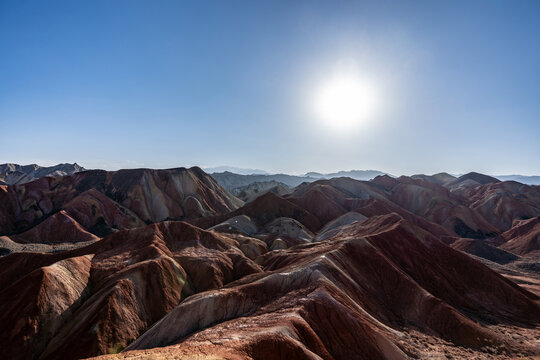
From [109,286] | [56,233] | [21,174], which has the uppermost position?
[21,174]

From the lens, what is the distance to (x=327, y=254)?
3628cm

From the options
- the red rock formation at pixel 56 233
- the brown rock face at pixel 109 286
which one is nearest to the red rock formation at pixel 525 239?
the brown rock face at pixel 109 286

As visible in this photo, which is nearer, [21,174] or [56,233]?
[56,233]

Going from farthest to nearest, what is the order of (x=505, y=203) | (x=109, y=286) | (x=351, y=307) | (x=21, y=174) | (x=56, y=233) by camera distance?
(x=21, y=174) → (x=505, y=203) → (x=56, y=233) → (x=109, y=286) → (x=351, y=307)

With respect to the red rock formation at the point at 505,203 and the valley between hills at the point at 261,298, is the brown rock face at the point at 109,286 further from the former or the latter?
the red rock formation at the point at 505,203

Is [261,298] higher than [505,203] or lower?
lower

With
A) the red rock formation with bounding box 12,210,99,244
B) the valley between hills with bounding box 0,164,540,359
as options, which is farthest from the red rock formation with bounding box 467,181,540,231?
the red rock formation with bounding box 12,210,99,244

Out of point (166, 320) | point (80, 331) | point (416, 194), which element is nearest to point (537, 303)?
point (166, 320)

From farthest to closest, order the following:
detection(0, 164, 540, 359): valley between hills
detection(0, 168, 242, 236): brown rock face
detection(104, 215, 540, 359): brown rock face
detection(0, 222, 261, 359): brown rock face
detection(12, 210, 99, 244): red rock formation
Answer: detection(0, 168, 242, 236): brown rock face < detection(12, 210, 99, 244): red rock formation < detection(0, 222, 261, 359): brown rock face < detection(0, 164, 540, 359): valley between hills < detection(104, 215, 540, 359): brown rock face

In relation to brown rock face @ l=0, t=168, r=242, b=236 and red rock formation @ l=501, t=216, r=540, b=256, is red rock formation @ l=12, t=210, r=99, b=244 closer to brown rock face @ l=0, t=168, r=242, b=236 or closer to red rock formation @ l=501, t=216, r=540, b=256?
brown rock face @ l=0, t=168, r=242, b=236

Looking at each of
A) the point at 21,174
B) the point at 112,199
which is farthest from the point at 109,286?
the point at 21,174

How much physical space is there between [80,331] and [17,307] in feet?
30.1

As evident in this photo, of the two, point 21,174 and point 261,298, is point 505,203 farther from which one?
point 21,174

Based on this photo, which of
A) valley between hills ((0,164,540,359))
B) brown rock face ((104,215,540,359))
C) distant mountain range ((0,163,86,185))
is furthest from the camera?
distant mountain range ((0,163,86,185))
